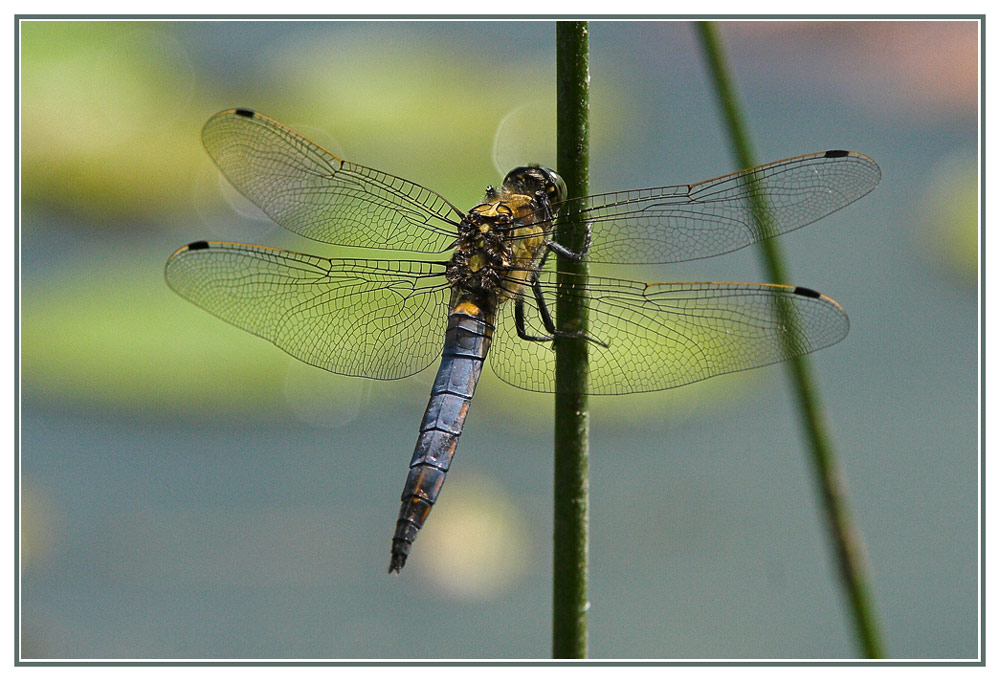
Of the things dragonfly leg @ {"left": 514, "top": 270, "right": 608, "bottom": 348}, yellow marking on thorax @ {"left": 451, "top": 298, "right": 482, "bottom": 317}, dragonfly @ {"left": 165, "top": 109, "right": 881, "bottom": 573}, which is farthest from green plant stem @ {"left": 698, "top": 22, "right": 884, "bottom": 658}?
yellow marking on thorax @ {"left": 451, "top": 298, "right": 482, "bottom": 317}

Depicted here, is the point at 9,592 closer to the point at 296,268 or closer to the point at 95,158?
the point at 296,268

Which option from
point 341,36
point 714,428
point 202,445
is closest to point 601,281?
point 714,428

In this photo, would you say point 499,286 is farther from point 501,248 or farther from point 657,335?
point 657,335

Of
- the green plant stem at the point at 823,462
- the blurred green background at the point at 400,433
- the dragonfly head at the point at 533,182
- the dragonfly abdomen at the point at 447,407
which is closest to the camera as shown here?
the green plant stem at the point at 823,462

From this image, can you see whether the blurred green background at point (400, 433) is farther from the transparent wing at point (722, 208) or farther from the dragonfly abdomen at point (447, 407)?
the dragonfly abdomen at point (447, 407)

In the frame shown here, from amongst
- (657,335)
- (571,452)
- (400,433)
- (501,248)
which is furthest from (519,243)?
(400,433)

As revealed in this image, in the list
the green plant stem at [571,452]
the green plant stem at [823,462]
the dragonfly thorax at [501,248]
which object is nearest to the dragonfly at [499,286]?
the dragonfly thorax at [501,248]

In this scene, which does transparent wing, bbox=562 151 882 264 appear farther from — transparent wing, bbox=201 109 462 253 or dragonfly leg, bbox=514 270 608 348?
transparent wing, bbox=201 109 462 253
